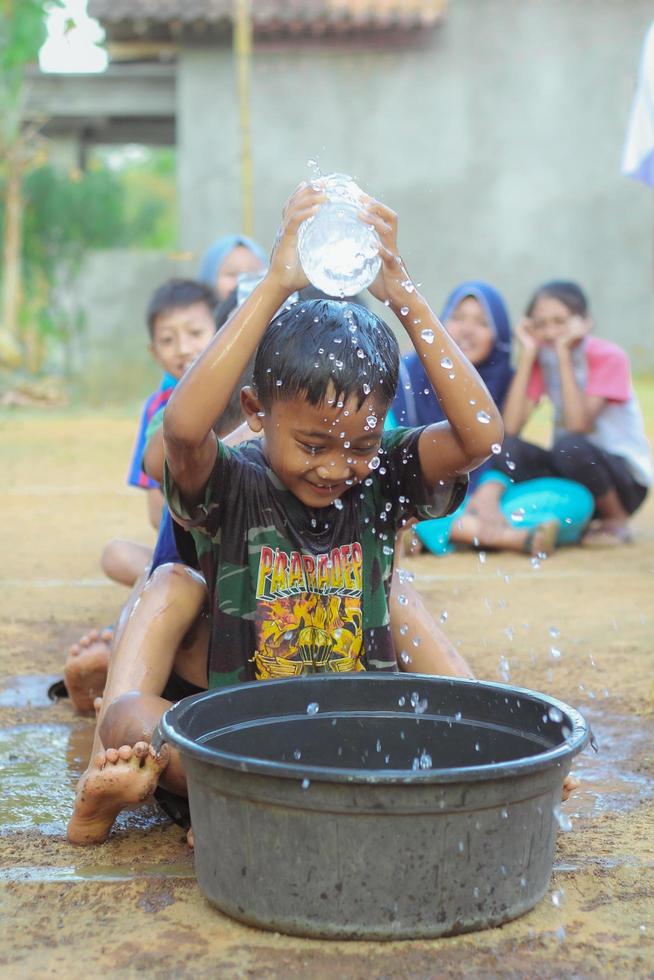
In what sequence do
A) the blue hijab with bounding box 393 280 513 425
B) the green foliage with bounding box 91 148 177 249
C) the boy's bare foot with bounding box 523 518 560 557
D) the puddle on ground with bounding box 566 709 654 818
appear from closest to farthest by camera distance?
the puddle on ground with bounding box 566 709 654 818 → the boy's bare foot with bounding box 523 518 560 557 → the blue hijab with bounding box 393 280 513 425 → the green foliage with bounding box 91 148 177 249

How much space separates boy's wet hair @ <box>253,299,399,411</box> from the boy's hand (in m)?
0.11

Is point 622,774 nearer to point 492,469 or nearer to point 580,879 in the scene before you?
point 580,879

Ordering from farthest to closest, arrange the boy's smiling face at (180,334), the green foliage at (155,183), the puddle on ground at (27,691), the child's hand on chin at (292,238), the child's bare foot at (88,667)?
1. the green foliage at (155,183)
2. the boy's smiling face at (180,334)
3. the puddle on ground at (27,691)
4. the child's bare foot at (88,667)
5. the child's hand on chin at (292,238)

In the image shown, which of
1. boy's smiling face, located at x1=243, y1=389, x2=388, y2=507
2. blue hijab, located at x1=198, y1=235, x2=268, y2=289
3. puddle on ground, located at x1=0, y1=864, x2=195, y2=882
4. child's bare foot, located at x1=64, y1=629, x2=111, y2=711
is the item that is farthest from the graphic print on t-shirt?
blue hijab, located at x1=198, y1=235, x2=268, y2=289

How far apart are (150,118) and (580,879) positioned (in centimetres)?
1658

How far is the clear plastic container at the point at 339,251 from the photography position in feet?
7.36

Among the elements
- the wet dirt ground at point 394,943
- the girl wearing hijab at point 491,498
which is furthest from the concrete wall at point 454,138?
the wet dirt ground at point 394,943

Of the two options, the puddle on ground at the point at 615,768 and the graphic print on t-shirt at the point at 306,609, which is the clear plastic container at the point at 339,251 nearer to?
the graphic print on t-shirt at the point at 306,609

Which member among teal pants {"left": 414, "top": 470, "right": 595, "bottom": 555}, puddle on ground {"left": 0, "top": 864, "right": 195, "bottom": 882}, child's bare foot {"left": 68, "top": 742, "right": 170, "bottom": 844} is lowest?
puddle on ground {"left": 0, "top": 864, "right": 195, "bottom": 882}

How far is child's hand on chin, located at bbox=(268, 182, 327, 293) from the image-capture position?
216 cm

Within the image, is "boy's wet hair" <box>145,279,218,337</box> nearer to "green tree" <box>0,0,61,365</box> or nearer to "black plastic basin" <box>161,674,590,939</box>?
"black plastic basin" <box>161,674,590,939</box>

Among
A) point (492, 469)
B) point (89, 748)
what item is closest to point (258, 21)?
point (492, 469)

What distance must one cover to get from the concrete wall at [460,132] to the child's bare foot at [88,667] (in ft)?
39.3

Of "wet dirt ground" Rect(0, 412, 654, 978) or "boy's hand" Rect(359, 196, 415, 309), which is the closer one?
"wet dirt ground" Rect(0, 412, 654, 978)
